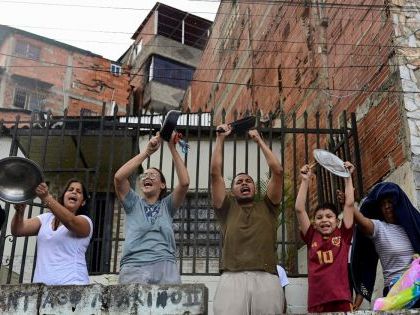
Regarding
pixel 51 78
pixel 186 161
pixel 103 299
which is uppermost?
pixel 51 78

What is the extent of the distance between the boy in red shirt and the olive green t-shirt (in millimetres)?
328

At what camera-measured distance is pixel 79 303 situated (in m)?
2.86

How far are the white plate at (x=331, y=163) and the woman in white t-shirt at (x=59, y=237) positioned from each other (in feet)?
6.17

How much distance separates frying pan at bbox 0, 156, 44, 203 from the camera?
3729 millimetres

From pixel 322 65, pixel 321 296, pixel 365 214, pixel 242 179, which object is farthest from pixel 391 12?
pixel 321 296

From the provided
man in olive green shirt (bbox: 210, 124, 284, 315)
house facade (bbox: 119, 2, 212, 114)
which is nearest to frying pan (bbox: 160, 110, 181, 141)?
man in olive green shirt (bbox: 210, 124, 284, 315)

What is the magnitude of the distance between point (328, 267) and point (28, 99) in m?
22.8

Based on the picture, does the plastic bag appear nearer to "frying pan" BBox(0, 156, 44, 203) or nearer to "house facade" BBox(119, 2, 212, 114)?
"frying pan" BBox(0, 156, 44, 203)

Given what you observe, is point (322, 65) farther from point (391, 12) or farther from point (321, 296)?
point (321, 296)

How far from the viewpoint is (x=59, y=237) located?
3.68 meters

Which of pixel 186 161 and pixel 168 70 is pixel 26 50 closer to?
pixel 168 70

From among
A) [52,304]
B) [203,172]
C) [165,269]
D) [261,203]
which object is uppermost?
[203,172]

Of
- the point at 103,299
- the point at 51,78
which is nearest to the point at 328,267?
the point at 103,299

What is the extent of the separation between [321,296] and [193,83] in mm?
14544
